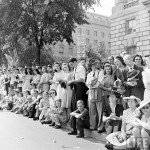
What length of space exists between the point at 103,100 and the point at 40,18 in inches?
515

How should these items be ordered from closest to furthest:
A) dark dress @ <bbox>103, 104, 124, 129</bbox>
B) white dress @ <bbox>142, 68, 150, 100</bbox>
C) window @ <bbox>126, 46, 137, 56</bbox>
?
white dress @ <bbox>142, 68, 150, 100</bbox> < dark dress @ <bbox>103, 104, 124, 129</bbox> < window @ <bbox>126, 46, 137, 56</bbox>

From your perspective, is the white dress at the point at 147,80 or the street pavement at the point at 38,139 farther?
the street pavement at the point at 38,139

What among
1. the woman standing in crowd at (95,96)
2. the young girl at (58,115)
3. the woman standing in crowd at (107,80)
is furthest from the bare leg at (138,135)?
the young girl at (58,115)

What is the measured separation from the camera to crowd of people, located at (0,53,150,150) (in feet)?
26.0

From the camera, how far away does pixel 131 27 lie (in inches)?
1083

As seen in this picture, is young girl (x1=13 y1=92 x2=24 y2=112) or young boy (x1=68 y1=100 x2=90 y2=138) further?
young girl (x1=13 y1=92 x2=24 y2=112)

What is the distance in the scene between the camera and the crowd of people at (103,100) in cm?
793

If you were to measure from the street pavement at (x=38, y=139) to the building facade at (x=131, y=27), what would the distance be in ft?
47.2

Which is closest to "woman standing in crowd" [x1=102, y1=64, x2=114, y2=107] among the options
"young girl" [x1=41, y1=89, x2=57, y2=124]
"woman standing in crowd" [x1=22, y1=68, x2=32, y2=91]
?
"young girl" [x1=41, y1=89, x2=57, y2=124]

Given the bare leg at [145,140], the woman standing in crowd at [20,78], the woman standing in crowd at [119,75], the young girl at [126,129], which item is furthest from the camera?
the woman standing in crowd at [20,78]

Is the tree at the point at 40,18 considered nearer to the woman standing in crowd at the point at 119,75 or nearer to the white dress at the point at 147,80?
the woman standing in crowd at the point at 119,75

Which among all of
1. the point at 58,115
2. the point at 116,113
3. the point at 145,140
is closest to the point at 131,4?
the point at 58,115

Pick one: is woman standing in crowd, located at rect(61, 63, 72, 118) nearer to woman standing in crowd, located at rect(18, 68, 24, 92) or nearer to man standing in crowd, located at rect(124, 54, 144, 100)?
man standing in crowd, located at rect(124, 54, 144, 100)

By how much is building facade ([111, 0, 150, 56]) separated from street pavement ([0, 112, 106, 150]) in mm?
14375
